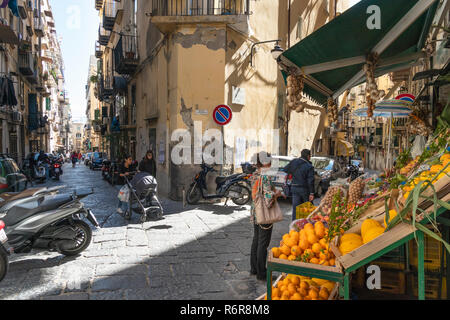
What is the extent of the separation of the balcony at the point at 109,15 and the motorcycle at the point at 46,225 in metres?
21.1

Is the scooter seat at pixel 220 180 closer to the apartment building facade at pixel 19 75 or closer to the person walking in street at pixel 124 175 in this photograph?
the person walking in street at pixel 124 175

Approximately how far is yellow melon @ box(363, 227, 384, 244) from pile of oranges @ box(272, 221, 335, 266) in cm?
34

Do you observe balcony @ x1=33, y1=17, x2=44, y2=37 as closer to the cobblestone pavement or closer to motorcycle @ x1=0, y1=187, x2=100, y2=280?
the cobblestone pavement

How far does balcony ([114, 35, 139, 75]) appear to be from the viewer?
17125 millimetres

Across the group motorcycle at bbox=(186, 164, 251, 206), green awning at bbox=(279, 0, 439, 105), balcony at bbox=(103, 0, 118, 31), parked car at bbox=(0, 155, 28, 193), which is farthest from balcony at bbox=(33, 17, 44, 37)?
green awning at bbox=(279, 0, 439, 105)

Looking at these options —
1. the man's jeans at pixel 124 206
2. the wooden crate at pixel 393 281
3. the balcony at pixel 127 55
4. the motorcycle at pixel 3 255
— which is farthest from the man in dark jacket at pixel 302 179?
the balcony at pixel 127 55

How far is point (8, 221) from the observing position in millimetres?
5051

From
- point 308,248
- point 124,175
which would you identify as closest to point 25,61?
point 124,175

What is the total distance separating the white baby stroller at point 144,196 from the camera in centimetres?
790

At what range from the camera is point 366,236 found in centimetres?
271

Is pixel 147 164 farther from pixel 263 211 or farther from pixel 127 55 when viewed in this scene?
pixel 127 55

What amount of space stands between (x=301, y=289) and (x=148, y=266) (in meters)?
2.83
